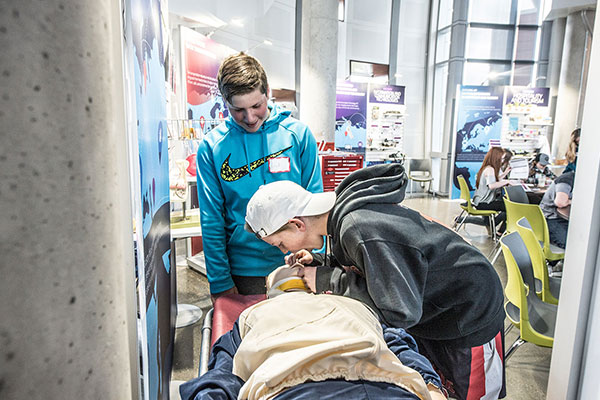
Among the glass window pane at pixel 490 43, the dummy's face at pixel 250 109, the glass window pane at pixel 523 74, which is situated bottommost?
the dummy's face at pixel 250 109

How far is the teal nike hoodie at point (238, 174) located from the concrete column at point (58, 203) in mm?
1253

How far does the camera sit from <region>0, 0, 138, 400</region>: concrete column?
0.38 m

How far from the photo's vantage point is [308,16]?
6680 mm

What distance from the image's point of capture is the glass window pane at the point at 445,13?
409 inches

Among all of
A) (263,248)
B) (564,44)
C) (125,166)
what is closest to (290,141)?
(263,248)

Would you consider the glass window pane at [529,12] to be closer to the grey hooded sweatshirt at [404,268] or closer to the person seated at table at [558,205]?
the person seated at table at [558,205]

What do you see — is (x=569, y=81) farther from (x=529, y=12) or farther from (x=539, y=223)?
(x=539, y=223)

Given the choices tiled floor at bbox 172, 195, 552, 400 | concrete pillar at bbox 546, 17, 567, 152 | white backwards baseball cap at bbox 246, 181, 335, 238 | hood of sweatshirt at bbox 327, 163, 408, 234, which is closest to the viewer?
hood of sweatshirt at bbox 327, 163, 408, 234

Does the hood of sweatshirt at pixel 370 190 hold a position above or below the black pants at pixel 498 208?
above

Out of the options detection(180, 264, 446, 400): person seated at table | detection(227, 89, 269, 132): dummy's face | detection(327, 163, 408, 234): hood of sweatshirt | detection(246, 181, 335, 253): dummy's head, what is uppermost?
detection(227, 89, 269, 132): dummy's face

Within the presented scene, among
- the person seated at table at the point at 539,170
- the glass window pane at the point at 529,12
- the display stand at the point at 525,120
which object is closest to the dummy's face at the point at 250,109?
the person seated at table at the point at 539,170

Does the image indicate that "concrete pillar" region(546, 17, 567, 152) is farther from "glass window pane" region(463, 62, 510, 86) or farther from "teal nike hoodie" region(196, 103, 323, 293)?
"teal nike hoodie" region(196, 103, 323, 293)

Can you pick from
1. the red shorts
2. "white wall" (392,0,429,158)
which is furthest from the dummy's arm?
"white wall" (392,0,429,158)

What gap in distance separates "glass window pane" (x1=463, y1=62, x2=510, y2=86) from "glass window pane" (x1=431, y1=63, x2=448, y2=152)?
627mm
